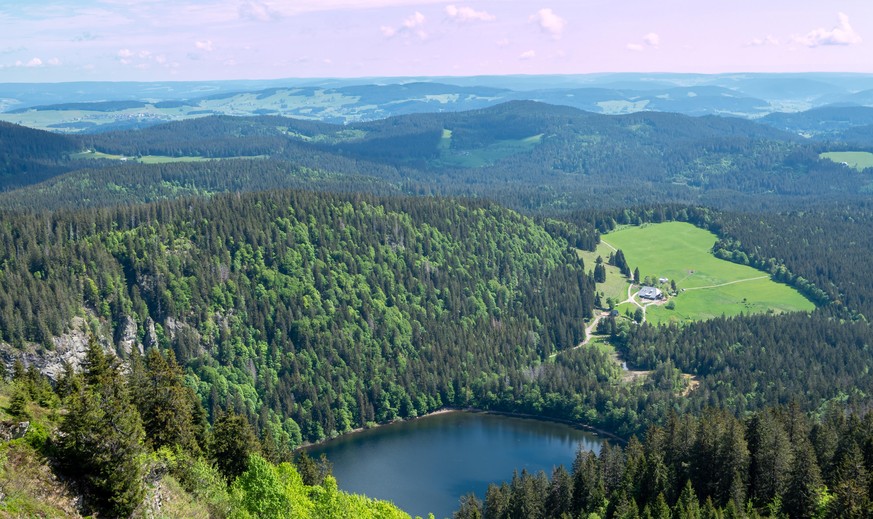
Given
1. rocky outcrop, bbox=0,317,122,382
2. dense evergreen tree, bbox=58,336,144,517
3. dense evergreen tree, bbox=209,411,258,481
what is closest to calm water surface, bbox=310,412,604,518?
rocky outcrop, bbox=0,317,122,382

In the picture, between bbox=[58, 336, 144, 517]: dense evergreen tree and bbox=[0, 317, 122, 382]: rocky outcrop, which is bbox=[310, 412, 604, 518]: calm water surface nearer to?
bbox=[0, 317, 122, 382]: rocky outcrop

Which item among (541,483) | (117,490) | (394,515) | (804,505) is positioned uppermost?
(117,490)

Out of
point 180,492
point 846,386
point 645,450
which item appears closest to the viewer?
point 180,492

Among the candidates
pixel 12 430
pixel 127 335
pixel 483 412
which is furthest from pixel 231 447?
pixel 483 412

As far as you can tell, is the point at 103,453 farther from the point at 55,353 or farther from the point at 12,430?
the point at 55,353

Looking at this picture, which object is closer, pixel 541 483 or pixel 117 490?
pixel 117 490

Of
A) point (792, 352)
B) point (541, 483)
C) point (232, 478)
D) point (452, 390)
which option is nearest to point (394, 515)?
point (232, 478)

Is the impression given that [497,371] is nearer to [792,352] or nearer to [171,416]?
[792,352]

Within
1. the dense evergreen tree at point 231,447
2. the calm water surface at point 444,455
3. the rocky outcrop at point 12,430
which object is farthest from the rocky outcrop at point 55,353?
the rocky outcrop at point 12,430

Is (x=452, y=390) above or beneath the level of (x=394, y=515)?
beneath

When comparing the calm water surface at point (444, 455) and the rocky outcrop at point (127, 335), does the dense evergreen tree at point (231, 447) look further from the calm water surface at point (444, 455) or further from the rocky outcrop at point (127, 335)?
the rocky outcrop at point (127, 335)
